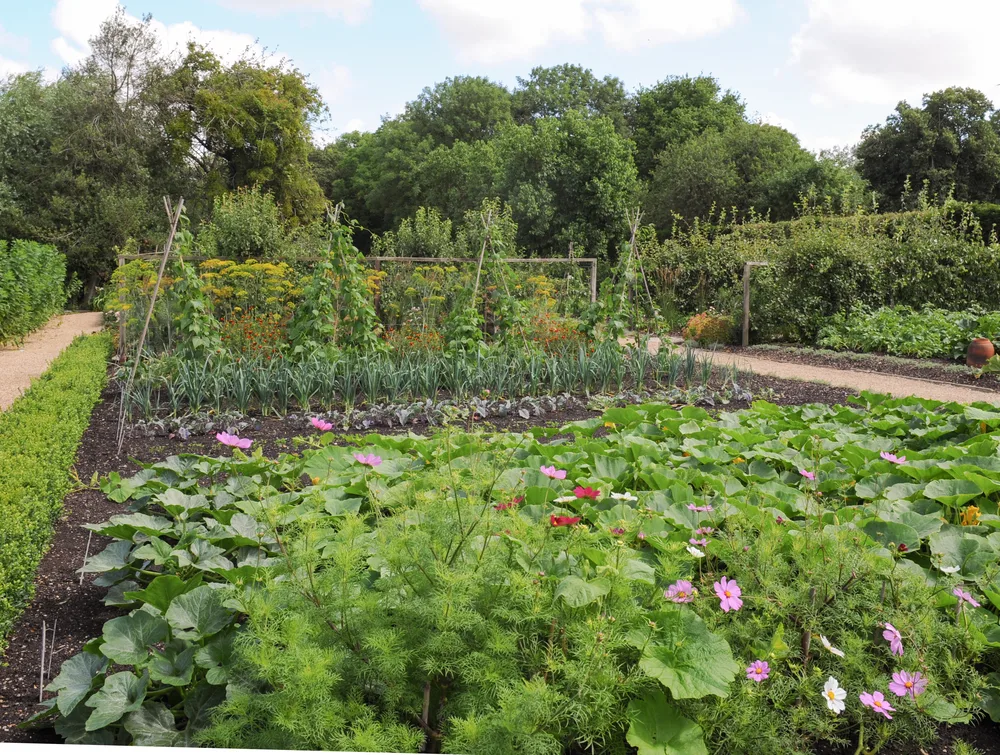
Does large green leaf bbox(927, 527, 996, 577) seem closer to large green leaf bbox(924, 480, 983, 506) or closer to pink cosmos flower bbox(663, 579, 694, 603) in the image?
large green leaf bbox(924, 480, 983, 506)

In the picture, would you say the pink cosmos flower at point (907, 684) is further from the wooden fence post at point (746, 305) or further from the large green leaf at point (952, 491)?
the wooden fence post at point (746, 305)

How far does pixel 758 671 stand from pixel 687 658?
0.55ft

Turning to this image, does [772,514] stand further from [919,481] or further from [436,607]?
[436,607]

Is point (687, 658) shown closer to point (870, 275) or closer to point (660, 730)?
point (660, 730)

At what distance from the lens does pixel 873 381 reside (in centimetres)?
854

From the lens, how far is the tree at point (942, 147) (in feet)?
82.8

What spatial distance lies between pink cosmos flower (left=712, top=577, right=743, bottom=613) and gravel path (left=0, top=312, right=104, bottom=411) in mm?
6890

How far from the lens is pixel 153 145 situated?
2253 centimetres

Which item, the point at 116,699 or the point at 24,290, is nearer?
the point at 116,699

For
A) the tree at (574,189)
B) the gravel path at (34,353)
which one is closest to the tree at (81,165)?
the gravel path at (34,353)

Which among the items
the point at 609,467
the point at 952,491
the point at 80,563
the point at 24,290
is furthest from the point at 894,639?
the point at 24,290

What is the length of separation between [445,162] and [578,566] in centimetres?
3089

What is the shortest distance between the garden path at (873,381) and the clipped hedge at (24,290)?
379 inches

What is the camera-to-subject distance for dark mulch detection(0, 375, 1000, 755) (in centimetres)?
230
